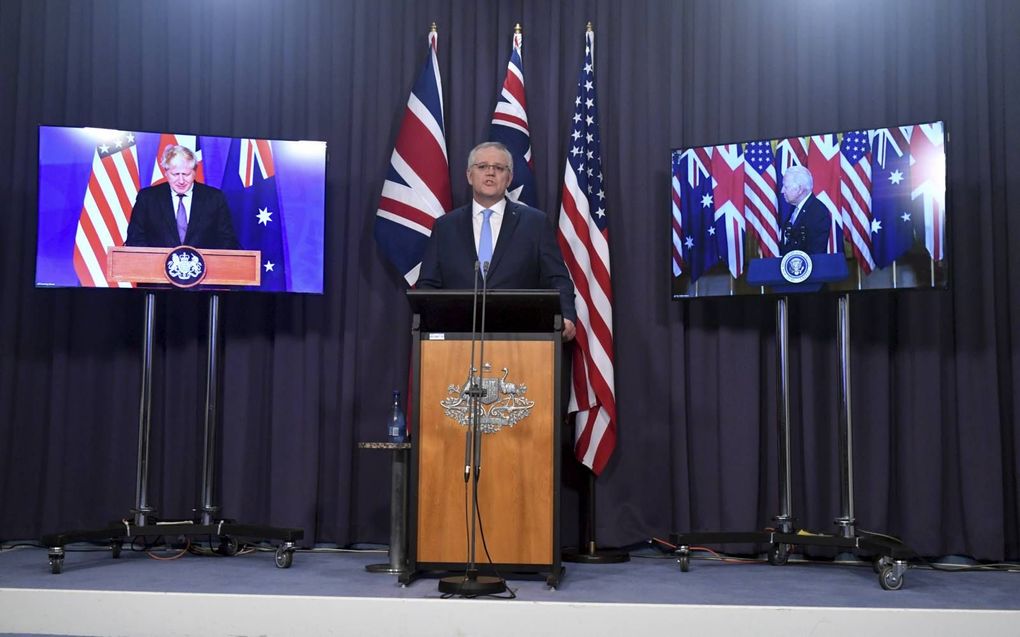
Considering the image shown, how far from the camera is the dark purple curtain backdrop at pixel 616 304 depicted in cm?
455

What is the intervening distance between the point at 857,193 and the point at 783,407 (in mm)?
945

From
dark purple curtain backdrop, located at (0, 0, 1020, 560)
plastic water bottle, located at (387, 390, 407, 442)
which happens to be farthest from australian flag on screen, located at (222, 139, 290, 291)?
plastic water bottle, located at (387, 390, 407, 442)

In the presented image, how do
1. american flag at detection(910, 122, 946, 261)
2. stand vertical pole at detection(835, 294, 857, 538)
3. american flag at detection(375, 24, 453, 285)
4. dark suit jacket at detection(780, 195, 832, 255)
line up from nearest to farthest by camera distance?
american flag at detection(910, 122, 946, 261), stand vertical pole at detection(835, 294, 857, 538), dark suit jacket at detection(780, 195, 832, 255), american flag at detection(375, 24, 453, 285)

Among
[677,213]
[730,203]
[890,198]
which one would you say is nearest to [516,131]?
[677,213]

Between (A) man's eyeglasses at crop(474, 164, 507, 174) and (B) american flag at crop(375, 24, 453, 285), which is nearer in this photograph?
(A) man's eyeglasses at crop(474, 164, 507, 174)

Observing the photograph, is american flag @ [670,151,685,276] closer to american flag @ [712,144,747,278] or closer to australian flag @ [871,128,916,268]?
american flag @ [712,144,747,278]

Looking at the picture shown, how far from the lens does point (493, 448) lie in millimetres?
3658

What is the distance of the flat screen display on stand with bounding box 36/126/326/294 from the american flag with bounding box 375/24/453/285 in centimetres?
37

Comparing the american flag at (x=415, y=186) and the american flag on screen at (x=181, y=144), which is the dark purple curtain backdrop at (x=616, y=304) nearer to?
the american flag at (x=415, y=186)

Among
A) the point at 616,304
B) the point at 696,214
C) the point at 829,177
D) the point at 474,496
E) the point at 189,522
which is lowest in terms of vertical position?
the point at 189,522

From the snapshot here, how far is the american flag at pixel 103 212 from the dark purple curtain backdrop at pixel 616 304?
49 centimetres

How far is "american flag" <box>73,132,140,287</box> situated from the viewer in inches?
168

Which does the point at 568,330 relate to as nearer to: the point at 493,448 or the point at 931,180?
the point at 493,448

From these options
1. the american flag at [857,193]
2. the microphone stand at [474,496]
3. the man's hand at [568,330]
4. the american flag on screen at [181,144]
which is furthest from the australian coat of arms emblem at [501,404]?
the american flag on screen at [181,144]
